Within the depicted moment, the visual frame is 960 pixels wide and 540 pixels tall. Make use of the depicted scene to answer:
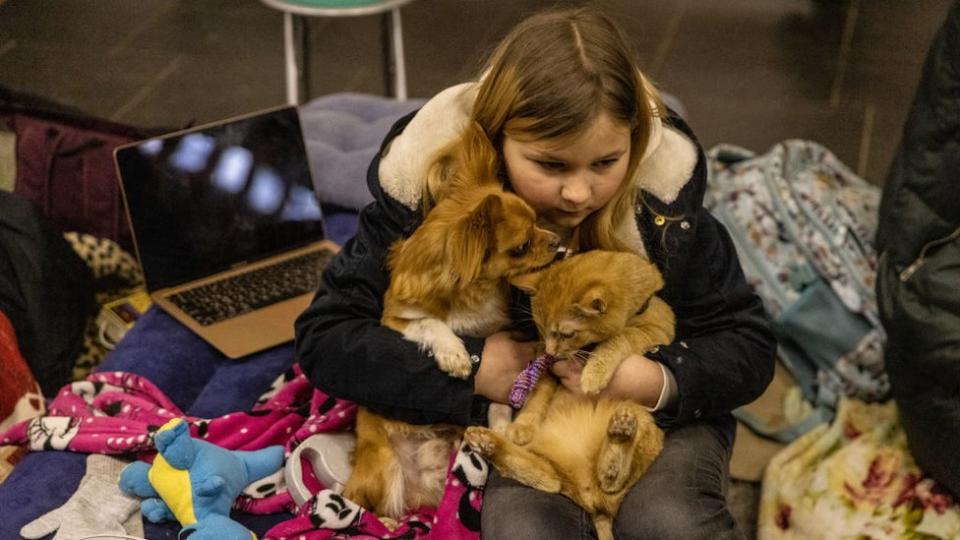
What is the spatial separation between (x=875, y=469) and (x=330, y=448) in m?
1.34

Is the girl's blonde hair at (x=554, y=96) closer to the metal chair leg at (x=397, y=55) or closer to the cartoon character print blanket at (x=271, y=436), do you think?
the cartoon character print blanket at (x=271, y=436)

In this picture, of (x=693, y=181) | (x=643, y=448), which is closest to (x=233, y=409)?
(x=643, y=448)

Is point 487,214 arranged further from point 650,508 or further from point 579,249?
point 650,508

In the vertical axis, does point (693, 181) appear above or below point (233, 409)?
above

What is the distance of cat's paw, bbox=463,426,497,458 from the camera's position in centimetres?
165

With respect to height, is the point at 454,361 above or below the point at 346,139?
above

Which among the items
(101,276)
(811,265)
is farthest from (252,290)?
(811,265)

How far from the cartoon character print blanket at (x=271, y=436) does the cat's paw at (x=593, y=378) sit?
0.72 feet

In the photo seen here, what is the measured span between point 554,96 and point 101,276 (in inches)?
62.1

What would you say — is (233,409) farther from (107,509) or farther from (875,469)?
(875,469)

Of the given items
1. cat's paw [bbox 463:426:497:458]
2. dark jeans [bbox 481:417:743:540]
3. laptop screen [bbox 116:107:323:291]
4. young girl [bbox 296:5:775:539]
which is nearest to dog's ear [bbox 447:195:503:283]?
young girl [bbox 296:5:775:539]

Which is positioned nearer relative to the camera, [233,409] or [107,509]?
[107,509]

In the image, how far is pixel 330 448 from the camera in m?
1.89

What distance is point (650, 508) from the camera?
163 centimetres
